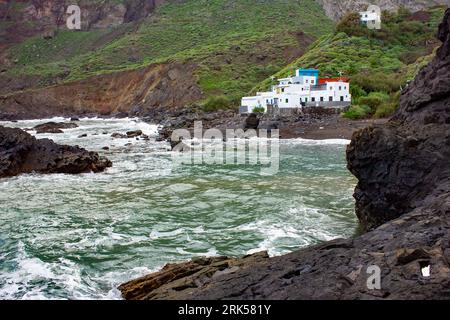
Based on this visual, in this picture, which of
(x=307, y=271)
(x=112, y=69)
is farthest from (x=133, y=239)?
(x=112, y=69)

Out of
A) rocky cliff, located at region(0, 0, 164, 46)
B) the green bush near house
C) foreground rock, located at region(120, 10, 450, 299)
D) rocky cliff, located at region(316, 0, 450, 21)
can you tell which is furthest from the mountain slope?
foreground rock, located at region(120, 10, 450, 299)

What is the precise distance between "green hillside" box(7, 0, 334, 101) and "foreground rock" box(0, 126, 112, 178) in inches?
1979

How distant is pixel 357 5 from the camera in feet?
451

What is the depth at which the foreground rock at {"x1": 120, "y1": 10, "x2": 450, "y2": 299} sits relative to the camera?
759cm

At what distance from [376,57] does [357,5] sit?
6544cm

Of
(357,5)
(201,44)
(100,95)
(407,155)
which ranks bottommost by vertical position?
(407,155)

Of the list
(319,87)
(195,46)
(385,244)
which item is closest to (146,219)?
(385,244)

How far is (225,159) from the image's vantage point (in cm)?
3391

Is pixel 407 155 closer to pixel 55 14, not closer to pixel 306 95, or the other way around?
pixel 306 95

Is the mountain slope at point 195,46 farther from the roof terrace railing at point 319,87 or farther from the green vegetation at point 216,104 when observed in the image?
the roof terrace railing at point 319,87

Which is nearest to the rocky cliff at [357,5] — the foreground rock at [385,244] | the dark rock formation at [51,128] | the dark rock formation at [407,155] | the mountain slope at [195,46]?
the mountain slope at [195,46]

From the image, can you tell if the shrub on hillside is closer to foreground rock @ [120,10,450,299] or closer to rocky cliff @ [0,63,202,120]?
rocky cliff @ [0,63,202,120]

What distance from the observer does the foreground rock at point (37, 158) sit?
29.5 metres

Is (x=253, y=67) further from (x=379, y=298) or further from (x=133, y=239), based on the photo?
(x=379, y=298)
